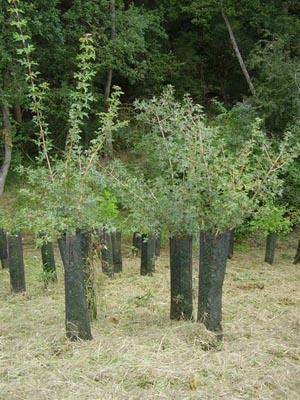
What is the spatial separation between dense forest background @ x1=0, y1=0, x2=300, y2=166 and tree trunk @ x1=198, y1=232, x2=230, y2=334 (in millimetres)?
6782

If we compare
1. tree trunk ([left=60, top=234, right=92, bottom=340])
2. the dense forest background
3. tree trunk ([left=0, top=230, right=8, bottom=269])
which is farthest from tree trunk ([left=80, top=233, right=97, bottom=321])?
the dense forest background

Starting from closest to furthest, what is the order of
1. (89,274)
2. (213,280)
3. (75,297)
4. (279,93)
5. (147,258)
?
1. (75,297)
2. (213,280)
3. (89,274)
4. (147,258)
5. (279,93)

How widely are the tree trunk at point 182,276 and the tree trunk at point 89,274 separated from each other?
2.63 ft

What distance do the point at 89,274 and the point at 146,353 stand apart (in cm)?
118

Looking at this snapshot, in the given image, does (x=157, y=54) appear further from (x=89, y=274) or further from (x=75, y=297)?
(x=75, y=297)

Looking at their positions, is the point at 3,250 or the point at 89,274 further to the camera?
the point at 3,250

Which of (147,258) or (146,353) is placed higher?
(146,353)

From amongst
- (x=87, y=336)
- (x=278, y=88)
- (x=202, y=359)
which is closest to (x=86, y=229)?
(x=87, y=336)

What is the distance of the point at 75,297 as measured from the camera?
4.23 m

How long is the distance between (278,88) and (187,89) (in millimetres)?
8014

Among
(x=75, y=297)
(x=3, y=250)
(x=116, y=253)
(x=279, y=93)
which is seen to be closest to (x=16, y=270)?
(x=116, y=253)

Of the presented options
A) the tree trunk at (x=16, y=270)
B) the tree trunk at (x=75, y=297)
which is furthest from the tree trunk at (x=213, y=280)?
the tree trunk at (x=16, y=270)

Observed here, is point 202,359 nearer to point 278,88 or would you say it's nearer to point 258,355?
point 258,355

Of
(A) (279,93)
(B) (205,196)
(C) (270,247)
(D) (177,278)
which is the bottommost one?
(C) (270,247)
